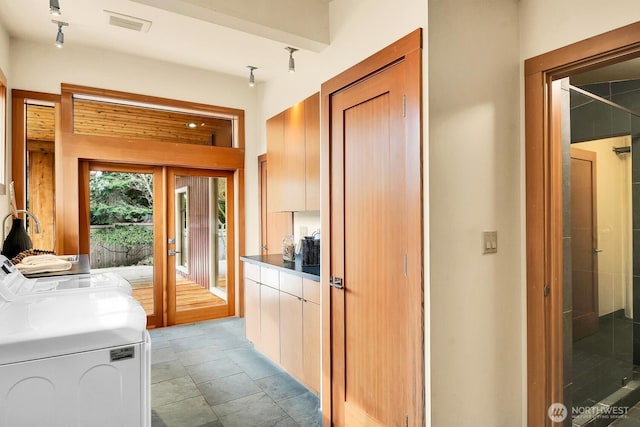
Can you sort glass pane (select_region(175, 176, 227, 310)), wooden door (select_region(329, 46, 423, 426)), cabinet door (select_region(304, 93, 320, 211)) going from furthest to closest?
glass pane (select_region(175, 176, 227, 310)) < cabinet door (select_region(304, 93, 320, 211)) < wooden door (select_region(329, 46, 423, 426))

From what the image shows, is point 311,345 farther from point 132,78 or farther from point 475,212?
point 132,78

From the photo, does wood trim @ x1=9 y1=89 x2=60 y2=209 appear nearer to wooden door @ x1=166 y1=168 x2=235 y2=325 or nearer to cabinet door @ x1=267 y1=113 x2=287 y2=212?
wooden door @ x1=166 y1=168 x2=235 y2=325

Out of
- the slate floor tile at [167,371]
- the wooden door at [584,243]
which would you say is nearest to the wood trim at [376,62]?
the wooden door at [584,243]

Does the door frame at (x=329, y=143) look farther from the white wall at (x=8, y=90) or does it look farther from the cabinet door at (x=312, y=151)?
the white wall at (x=8, y=90)

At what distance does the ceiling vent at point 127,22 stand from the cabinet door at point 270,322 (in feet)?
8.25

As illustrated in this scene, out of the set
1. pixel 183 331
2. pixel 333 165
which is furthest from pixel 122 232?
pixel 333 165

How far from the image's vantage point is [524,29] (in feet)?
6.75

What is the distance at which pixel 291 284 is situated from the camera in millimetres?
2967

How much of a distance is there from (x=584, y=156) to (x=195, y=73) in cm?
401

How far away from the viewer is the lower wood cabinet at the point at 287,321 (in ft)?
8.87

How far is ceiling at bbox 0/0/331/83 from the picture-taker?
6.94ft

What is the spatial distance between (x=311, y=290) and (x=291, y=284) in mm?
305

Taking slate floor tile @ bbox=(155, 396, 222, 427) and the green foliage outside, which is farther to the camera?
the green foliage outside

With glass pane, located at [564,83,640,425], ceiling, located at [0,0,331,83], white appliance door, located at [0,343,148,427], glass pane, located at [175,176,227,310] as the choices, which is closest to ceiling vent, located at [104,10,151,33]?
ceiling, located at [0,0,331,83]
